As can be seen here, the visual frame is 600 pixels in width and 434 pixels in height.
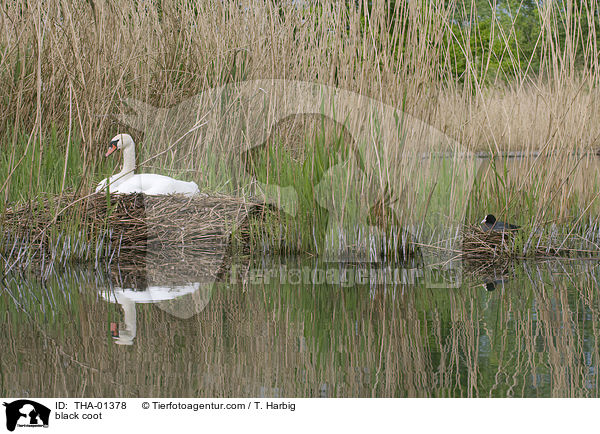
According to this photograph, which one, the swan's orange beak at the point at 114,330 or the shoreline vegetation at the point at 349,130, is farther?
the shoreline vegetation at the point at 349,130

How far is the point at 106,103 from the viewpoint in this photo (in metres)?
4.70

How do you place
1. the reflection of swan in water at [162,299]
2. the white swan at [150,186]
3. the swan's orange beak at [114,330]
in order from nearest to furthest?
the swan's orange beak at [114,330] < the reflection of swan in water at [162,299] < the white swan at [150,186]

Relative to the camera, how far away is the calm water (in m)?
1.85

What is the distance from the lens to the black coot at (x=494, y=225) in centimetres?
388

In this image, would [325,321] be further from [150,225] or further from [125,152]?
[125,152]
